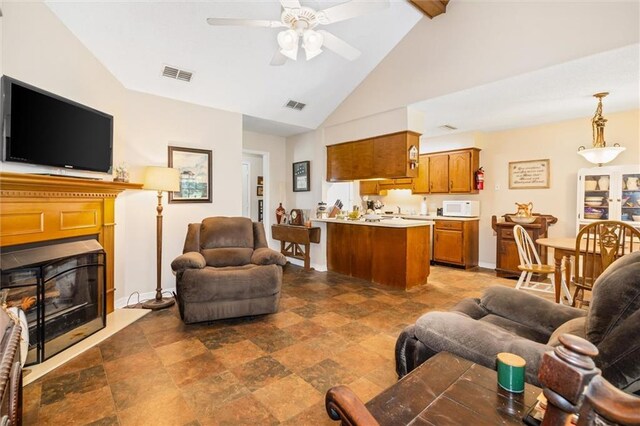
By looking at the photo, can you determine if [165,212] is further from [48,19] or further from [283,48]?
[283,48]

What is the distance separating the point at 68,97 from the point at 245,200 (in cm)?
455

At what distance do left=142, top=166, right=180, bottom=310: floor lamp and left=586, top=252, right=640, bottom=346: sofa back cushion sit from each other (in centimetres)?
348

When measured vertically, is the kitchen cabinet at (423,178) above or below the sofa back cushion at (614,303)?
above

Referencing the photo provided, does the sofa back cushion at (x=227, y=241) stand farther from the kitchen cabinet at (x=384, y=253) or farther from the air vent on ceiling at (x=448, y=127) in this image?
the air vent on ceiling at (x=448, y=127)

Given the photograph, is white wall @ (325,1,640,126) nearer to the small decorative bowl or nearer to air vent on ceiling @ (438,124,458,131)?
air vent on ceiling @ (438,124,458,131)

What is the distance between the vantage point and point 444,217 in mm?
5504

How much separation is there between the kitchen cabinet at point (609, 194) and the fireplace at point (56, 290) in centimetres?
597

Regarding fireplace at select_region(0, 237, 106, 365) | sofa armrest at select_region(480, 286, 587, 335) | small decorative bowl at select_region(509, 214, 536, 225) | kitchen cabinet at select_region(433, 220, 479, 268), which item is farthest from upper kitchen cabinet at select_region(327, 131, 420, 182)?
fireplace at select_region(0, 237, 106, 365)

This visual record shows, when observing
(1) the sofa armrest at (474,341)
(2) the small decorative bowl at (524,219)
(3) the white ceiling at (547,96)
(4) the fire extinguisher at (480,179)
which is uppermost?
(3) the white ceiling at (547,96)

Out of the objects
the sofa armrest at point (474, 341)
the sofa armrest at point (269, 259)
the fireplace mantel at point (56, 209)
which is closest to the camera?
the sofa armrest at point (474, 341)

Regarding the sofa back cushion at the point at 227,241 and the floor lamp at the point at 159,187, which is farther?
the sofa back cushion at the point at 227,241

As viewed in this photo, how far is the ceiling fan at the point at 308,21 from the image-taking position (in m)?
2.16

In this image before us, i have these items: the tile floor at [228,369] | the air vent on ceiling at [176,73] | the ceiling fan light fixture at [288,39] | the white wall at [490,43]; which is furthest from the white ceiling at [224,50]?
the tile floor at [228,369]

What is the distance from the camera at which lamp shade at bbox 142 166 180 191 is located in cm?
317
